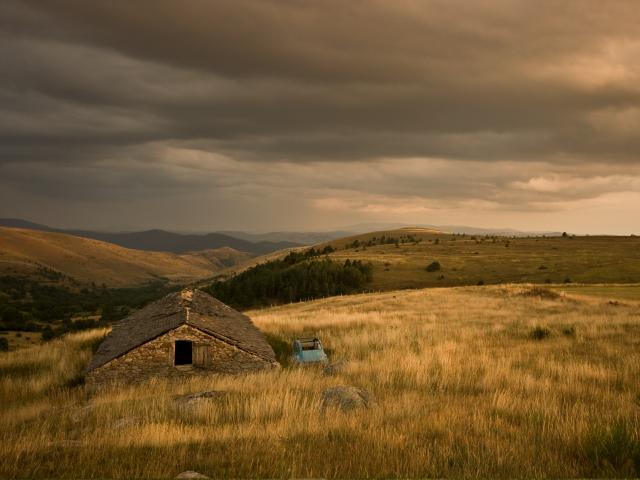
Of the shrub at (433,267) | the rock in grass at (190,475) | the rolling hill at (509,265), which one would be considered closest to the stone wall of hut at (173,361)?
the rock in grass at (190,475)

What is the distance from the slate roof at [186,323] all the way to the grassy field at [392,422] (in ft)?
7.64

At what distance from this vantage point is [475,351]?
1745 cm

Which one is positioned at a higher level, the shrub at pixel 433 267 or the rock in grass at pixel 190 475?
the rock in grass at pixel 190 475

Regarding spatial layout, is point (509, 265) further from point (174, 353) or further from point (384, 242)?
point (384, 242)

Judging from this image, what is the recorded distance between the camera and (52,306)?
445 ft

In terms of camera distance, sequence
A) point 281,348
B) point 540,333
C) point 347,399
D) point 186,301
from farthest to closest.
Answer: point 281,348 → point 186,301 → point 540,333 → point 347,399

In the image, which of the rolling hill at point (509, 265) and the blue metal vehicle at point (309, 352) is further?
the rolling hill at point (509, 265)

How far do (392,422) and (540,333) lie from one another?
1534cm

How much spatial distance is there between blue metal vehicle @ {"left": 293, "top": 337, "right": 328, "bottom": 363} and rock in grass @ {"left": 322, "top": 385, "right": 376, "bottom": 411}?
9.52 meters

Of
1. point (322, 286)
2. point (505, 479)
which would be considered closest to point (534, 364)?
point (505, 479)

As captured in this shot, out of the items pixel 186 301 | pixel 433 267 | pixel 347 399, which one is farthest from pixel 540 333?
pixel 433 267

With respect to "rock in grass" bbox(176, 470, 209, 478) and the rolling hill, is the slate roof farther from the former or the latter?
the rolling hill

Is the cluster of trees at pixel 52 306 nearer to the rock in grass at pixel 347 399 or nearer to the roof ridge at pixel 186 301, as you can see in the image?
the roof ridge at pixel 186 301

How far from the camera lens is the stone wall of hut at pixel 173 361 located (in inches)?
747
